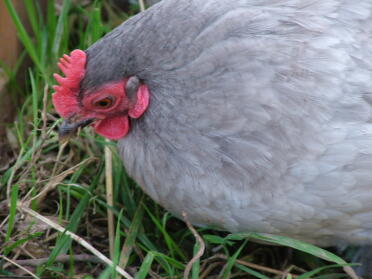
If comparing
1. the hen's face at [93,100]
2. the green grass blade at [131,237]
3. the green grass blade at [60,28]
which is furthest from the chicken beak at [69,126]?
the green grass blade at [60,28]

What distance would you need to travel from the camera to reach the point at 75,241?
2.63m

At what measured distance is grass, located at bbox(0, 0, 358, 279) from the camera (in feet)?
8.06

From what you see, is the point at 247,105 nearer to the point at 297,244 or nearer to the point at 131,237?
the point at 297,244

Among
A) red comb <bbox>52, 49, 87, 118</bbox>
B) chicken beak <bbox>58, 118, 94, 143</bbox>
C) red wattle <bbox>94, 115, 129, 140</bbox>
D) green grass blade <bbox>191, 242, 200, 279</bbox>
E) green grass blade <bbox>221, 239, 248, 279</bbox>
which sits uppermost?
red comb <bbox>52, 49, 87, 118</bbox>

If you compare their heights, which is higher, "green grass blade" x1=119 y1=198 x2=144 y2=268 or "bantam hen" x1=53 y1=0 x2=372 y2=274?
"bantam hen" x1=53 y1=0 x2=372 y2=274

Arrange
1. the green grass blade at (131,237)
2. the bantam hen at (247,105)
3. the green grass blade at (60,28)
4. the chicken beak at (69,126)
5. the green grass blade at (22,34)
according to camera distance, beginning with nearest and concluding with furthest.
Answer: the bantam hen at (247,105) < the chicken beak at (69,126) < the green grass blade at (131,237) < the green grass blade at (22,34) < the green grass blade at (60,28)

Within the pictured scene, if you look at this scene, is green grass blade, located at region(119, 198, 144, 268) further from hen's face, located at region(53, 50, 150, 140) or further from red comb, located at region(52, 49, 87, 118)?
red comb, located at region(52, 49, 87, 118)

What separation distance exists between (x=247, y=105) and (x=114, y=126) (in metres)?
0.51

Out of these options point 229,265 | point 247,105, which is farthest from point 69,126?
point 229,265

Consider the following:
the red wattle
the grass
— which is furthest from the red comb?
the grass

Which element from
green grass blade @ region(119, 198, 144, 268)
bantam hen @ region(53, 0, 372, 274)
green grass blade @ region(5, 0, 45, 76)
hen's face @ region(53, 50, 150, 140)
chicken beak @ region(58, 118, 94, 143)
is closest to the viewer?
bantam hen @ region(53, 0, 372, 274)

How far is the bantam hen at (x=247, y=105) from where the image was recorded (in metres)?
2.16

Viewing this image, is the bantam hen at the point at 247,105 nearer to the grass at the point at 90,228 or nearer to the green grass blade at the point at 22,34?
the grass at the point at 90,228

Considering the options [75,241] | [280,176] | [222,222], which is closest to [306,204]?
[280,176]
